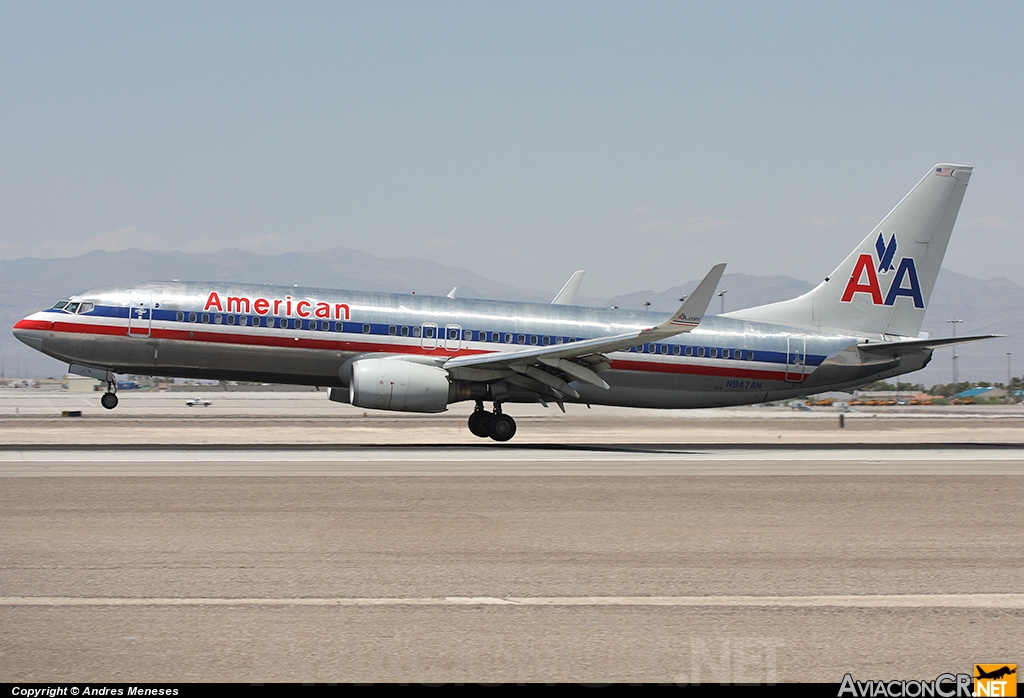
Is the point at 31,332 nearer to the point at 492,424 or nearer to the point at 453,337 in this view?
the point at 453,337

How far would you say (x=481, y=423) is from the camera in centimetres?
3148

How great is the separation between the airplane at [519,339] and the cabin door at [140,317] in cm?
5

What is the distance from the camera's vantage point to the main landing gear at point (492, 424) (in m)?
31.1

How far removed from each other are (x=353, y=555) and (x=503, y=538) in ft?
7.26

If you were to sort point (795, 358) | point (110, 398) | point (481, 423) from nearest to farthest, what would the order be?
point (110, 398) → point (481, 423) → point (795, 358)

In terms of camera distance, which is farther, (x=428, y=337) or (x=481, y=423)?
(x=481, y=423)

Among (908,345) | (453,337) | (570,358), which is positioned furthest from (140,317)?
(908,345)

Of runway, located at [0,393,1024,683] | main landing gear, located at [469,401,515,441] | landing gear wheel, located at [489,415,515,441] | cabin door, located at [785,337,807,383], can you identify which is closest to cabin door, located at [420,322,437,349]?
main landing gear, located at [469,401,515,441]

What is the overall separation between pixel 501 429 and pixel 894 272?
14.9m

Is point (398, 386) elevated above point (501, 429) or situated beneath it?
elevated above

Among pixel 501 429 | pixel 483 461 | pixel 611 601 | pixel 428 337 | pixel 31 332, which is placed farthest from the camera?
pixel 501 429

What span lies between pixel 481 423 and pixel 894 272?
1541 centimetres

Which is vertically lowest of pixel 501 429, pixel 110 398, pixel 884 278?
pixel 501 429

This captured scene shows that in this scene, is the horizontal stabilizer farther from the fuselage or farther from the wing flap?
the wing flap
